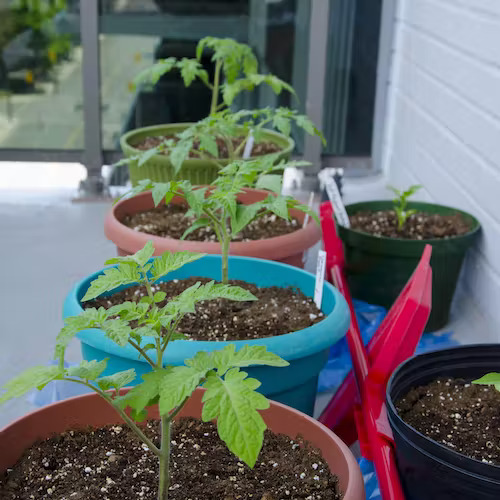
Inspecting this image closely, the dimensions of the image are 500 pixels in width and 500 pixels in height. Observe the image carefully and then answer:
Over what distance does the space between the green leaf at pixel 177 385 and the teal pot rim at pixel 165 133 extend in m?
1.41

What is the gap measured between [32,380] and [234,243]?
3.04 ft

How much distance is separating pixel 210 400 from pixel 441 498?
526mm

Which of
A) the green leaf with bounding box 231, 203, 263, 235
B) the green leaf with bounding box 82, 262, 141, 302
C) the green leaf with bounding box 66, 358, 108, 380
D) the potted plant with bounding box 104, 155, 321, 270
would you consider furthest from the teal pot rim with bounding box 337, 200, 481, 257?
the green leaf with bounding box 66, 358, 108, 380

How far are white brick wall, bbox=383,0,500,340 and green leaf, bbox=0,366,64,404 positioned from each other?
140 cm

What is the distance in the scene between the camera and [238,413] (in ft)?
2.65

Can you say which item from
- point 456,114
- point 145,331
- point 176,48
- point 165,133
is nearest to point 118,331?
point 145,331

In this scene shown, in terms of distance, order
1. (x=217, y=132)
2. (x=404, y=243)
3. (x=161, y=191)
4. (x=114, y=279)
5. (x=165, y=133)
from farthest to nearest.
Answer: (x=165, y=133) < (x=217, y=132) < (x=404, y=243) < (x=161, y=191) < (x=114, y=279)

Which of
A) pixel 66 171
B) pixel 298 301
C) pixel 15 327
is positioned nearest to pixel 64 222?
pixel 66 171

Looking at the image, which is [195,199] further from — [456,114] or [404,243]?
[456,114]

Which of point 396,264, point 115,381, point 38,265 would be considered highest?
point 115,381

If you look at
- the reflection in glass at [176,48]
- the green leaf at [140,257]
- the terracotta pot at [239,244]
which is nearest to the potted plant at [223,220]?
the terracotta pot at [239,244]

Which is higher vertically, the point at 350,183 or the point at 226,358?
the point at 226,358

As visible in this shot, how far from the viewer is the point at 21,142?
11.0 ft

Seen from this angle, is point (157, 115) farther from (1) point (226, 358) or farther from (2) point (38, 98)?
(1) point (226, 358)
